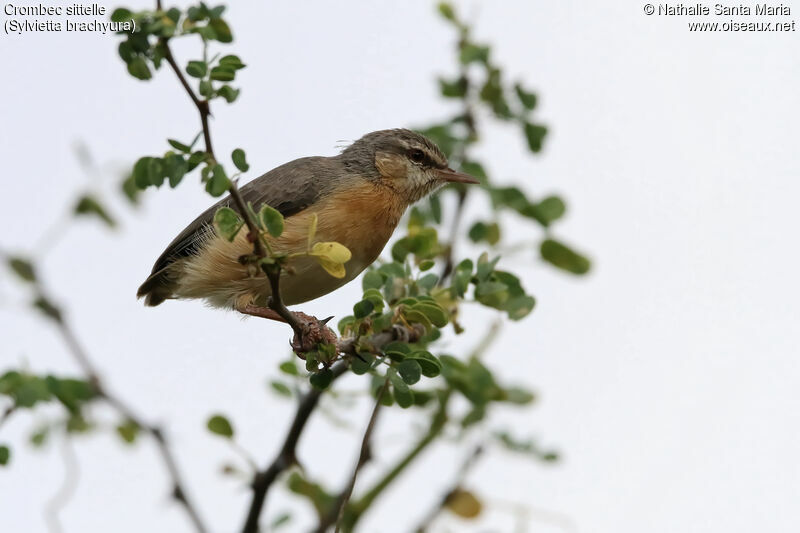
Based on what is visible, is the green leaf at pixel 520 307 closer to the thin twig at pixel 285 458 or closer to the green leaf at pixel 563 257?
the green leaf at pixel 563 257

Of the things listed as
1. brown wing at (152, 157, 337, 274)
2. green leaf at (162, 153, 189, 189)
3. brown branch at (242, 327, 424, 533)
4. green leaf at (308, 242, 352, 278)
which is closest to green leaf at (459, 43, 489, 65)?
brown wing at (152, 157, 337, 274)

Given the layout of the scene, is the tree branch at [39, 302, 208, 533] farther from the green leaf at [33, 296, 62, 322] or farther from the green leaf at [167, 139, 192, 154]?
the green leaf at [167, 139, 192, 154]

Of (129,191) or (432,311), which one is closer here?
(432,311)

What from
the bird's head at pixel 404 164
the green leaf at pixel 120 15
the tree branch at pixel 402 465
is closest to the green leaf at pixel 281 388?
the tree branch at pixel 402 465

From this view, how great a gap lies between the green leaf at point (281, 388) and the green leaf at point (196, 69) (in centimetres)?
247

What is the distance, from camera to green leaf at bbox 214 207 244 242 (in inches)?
162

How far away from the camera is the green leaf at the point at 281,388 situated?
5906mm

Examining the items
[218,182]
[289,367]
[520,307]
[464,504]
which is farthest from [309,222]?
[218,182]

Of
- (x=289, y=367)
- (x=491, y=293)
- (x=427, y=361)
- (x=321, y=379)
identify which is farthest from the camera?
(x=289, y=367)

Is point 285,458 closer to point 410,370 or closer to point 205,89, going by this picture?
point 410,370

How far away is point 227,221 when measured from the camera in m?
4.15

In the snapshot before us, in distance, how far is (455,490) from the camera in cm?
554

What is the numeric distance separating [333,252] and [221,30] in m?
1.09

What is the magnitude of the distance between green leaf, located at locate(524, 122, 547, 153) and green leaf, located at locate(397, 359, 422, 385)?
88.1 inches
